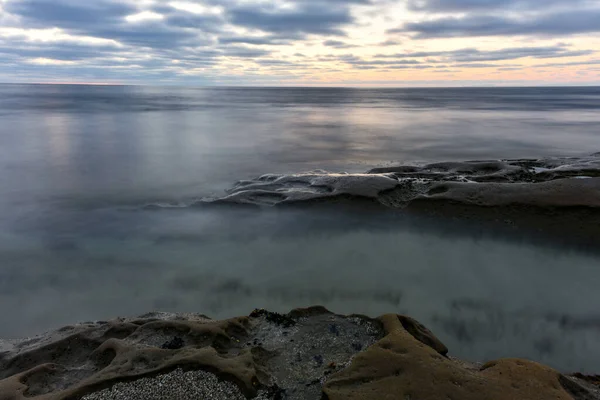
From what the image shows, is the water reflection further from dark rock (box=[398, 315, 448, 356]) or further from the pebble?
the pebble

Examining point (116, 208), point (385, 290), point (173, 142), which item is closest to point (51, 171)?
point (116, 208)

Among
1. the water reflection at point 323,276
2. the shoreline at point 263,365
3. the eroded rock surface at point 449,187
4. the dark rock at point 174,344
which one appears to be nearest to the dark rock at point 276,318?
the shoreline at point 263,365

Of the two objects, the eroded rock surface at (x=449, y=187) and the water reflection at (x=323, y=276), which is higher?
the eroded rock surface at (x=449, y=187)

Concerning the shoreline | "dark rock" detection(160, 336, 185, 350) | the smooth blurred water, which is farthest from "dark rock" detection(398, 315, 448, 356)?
"dark rock" detection(160, 336, 185, 350)

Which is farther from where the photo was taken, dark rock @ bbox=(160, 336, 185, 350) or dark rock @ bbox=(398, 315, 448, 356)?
dark rock @ bbox=(398, 315, 448, 356)

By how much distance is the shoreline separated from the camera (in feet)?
16.5

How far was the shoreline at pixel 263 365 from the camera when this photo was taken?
16.5 feet

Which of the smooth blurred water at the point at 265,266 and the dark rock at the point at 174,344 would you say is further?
the smooth blurred water at the point at 265,266

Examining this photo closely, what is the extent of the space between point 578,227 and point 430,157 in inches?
466

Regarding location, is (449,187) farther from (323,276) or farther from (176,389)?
(176,389)

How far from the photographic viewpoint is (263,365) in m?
5.88

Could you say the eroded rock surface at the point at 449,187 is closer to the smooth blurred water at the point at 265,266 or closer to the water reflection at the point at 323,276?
the smooth blurred water at the point at 265,266

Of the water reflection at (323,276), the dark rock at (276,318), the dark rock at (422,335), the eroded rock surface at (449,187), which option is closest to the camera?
the dark rock at (422,335)

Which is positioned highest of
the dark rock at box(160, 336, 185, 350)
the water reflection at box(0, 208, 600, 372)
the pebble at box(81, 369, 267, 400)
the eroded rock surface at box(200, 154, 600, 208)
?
the eroded rock surface at box(200, 154, 600, 208)
